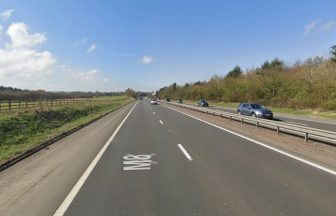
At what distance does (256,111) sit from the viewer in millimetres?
33000

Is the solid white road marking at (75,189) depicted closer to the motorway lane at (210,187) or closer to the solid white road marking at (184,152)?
the motorway lane at (210,187)

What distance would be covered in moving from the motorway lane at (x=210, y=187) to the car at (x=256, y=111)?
2038 cm

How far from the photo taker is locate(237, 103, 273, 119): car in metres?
31.7

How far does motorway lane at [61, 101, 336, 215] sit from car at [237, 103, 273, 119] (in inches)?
803

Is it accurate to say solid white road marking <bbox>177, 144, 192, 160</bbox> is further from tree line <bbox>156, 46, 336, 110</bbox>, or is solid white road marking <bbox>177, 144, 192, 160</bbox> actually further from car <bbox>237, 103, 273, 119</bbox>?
tree line <bbox>156, 46, 336, 110</bbox>

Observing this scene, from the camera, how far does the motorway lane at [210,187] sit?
6.05 meters

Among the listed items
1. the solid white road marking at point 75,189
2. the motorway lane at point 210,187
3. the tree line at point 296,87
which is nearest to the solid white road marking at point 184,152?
the motorway lane at point 210,187

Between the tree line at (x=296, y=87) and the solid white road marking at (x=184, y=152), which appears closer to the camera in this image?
the solid white road marking at (x=184, y=152)

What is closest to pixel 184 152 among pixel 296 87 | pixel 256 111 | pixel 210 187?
pixel 210 187

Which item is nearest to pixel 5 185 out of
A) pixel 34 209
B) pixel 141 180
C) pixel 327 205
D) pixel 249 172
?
pixel 34 209

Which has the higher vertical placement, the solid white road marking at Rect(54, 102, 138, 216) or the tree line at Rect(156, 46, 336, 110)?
the tree line at Rect(156, 46, 336, 110)

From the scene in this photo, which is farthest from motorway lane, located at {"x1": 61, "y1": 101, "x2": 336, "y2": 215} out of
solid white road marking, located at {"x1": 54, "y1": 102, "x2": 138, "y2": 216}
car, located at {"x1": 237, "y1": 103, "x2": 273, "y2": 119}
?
car, located at {"x1": 237, "y1": 103, "x2": 273, "y2": 119}

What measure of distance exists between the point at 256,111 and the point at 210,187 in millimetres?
26500

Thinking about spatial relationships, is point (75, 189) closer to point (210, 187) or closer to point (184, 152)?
point (210, 187)
